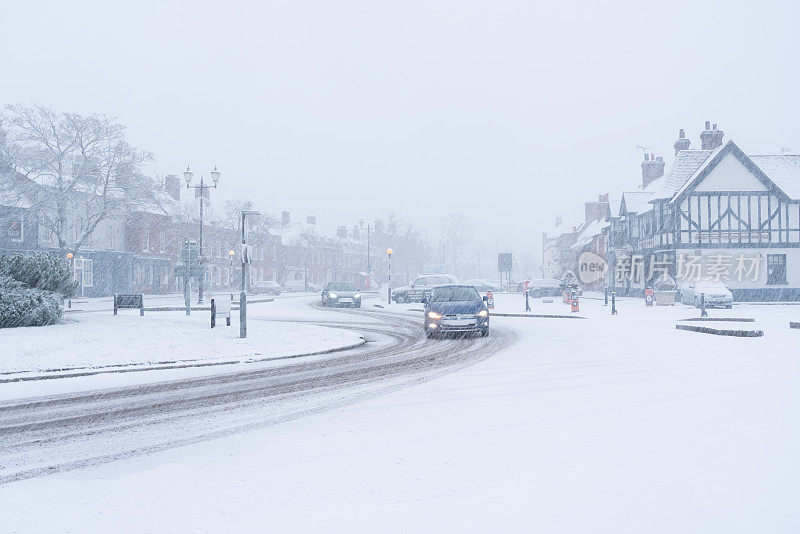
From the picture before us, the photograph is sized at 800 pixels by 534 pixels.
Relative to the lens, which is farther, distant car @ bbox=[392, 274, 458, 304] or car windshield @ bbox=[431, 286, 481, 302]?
distant car @ bbox=[392, 274, 458, 304]

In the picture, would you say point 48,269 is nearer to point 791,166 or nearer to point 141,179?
point 141,179

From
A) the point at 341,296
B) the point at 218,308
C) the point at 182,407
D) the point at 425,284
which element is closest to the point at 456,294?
the point at 218,308

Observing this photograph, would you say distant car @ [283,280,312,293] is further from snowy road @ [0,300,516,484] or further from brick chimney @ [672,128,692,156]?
snowy road @ [0,300,516,484]

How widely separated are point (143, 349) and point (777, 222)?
42.0m

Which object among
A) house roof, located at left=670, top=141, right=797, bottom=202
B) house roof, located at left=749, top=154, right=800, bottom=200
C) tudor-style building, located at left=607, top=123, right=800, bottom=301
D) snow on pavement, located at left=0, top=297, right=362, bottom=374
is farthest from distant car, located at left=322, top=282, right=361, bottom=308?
house roof, located at left=749, top=154, right=800, bottom=200

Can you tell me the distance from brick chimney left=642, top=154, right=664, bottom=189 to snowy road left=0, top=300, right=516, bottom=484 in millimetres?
49224

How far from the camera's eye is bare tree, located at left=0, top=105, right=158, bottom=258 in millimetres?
41188

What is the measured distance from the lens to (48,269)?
19.8 m

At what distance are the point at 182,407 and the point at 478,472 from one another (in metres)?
4.69

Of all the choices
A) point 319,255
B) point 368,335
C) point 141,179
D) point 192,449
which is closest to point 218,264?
point 319,255

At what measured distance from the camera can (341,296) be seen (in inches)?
1556

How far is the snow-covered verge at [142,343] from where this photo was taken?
13383mm

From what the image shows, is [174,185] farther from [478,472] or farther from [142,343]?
[478,472]

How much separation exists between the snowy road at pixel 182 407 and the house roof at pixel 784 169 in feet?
128
